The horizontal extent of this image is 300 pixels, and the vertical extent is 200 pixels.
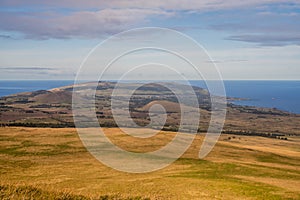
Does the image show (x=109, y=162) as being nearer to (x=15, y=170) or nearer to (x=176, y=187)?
(x=15, y=170)

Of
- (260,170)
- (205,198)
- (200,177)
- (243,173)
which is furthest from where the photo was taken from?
(260,170)

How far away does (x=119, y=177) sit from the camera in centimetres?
4109

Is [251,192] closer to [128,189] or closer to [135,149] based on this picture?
[128,189]

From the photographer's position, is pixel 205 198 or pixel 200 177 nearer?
pixel 205 198

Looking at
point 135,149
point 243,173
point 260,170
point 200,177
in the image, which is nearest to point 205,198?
point 200,177

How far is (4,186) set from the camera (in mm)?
20500

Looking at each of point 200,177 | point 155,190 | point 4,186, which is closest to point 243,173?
point 200,177

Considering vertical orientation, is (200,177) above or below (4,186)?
below

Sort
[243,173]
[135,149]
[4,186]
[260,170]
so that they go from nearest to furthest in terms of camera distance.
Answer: [4,186]
[243,173]
[260,170]
[135,149]

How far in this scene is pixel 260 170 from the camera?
170ft

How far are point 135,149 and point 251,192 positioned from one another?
38.4 metres

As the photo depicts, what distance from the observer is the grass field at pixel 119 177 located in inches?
1078

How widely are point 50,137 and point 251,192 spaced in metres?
56.5

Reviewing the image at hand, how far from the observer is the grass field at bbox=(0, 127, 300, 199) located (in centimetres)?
2738
